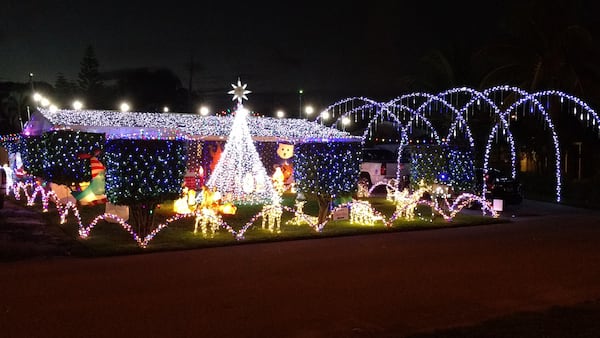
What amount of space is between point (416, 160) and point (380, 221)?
3038mm

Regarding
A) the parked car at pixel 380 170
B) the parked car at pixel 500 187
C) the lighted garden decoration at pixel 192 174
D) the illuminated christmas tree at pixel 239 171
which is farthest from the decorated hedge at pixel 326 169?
the parked car at pixel 380 170

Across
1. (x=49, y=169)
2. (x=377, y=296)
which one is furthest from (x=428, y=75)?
(x=377, y=296)

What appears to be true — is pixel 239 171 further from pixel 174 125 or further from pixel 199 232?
pixel 174 125

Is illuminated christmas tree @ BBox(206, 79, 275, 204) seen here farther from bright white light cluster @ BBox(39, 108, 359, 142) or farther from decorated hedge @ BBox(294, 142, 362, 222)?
decorated hedge @ BBox(294, 142, 362, 222)

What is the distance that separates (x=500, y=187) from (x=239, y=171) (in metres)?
8.70

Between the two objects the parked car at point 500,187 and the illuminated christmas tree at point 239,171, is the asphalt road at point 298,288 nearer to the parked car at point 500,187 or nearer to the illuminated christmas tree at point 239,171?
the illuminated christmas tree at point 239,171

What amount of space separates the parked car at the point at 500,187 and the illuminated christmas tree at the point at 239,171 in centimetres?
695

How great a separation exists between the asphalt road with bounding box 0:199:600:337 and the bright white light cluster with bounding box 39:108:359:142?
10.3 m

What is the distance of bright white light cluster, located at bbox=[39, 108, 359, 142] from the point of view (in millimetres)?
22016

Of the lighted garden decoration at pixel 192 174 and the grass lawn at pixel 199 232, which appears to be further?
the lighted garden decoration at pixel 192 174

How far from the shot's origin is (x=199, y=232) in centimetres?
1318

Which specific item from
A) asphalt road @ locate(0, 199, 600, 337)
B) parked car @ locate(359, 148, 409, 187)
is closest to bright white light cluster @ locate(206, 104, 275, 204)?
asphalt road @ locate(0, 199, 600, 337)

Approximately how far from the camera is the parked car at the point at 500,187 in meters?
19.7

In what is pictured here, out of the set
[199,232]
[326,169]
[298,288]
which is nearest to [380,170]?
[326,169]
